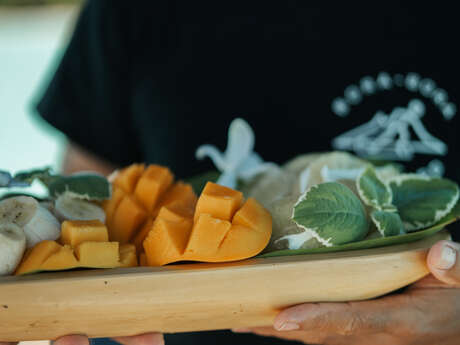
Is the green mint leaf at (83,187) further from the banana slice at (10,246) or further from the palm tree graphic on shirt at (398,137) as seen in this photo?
the palm tree graphic on shirt at (398,137)

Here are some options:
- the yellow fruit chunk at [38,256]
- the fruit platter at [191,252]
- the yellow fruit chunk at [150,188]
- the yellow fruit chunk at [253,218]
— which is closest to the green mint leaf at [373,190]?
the fruit platter at [191,252]

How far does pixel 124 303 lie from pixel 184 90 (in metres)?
0.59

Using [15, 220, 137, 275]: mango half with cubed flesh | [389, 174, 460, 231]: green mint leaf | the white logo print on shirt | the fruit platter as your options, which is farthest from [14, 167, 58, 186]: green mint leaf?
the white logo print on shirt

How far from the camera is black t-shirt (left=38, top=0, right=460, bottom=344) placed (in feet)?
3.21

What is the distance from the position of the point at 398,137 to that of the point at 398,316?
1.49ft

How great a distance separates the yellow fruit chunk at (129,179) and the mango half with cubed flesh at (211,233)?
120 millimetres

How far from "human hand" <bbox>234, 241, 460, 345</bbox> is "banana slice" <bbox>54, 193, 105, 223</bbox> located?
0.24m

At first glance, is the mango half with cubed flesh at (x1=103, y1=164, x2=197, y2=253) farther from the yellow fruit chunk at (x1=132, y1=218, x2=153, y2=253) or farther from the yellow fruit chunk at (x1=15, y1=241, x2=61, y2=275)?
the yellow fruit chunk at (x1=15, y1=241, x2=61, y2=275)

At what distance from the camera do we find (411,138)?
969mm

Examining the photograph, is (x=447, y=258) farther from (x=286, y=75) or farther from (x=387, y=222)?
(x=286, y=75)

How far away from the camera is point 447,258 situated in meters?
0.56

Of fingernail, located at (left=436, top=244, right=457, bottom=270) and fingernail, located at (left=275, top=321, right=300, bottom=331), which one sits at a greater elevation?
fingernail, located at (left=436, top=244, right=457, bottom=270)

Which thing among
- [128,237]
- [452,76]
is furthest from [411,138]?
[128,237]

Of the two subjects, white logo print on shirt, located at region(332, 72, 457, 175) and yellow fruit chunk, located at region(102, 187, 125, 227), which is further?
white logo print on shirt, located at region(332, 72, 457, 175)
